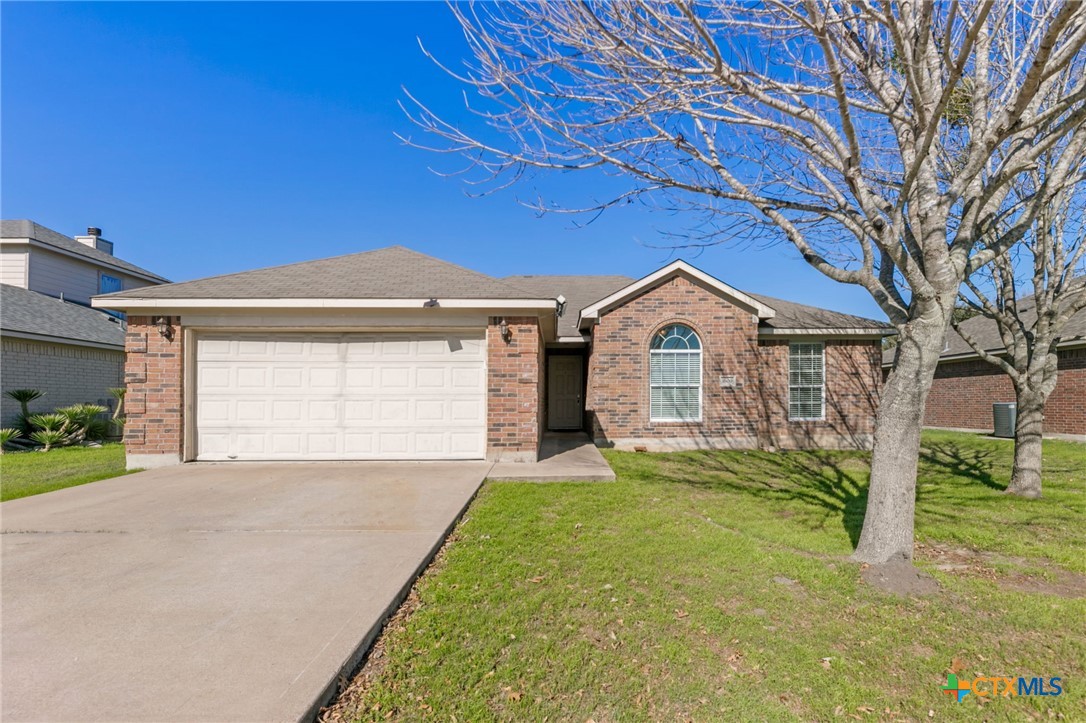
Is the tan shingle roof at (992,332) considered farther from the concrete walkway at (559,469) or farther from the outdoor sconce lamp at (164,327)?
the outdoor sconce lamp at (164,327)

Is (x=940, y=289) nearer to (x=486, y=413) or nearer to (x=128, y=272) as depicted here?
(x=486, y=413)

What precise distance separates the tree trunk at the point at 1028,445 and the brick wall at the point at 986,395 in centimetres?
696

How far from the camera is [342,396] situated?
821 centimetres

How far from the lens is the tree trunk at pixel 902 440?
4.05 meters

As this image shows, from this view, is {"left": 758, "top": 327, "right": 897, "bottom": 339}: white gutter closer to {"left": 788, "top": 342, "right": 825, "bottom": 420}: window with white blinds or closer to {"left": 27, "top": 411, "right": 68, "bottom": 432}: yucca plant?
{"left": 788, "top": 342, "right": 825, "bottom": 420}: window with white blinds

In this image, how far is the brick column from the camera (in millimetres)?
7766

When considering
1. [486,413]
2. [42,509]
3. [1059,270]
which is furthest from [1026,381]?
[42,509]

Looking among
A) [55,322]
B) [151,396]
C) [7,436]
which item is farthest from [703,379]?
[55,322]

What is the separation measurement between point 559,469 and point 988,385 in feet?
59.4

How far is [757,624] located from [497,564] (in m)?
2.07

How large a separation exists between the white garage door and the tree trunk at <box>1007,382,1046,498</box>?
8193 mm

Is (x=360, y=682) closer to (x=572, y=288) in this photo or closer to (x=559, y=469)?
(x=559, y=469)

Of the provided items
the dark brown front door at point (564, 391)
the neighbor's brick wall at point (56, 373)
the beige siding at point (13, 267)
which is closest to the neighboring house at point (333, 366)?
the dark brown front door at point (564, 391)

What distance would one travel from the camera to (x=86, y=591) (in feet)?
11.0
